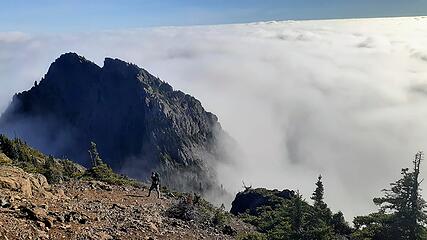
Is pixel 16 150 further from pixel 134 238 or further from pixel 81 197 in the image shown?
pixel 134 238

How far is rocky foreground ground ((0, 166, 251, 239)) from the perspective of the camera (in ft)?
64.9

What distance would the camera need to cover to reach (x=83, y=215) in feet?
76.3

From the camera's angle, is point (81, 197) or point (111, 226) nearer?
point (111, 226)

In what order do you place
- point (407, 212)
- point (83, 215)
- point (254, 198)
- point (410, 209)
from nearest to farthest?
point (83, 215) < point (407, 212) < point (410, 209) < point (254, 198)

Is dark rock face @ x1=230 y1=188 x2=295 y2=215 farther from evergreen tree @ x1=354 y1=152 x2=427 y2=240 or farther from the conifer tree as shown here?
the conifer tree

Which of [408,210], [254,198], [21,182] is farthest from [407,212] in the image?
[254,198]

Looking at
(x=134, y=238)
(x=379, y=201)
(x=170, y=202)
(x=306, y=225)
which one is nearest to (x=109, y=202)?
(x=170, y=202)

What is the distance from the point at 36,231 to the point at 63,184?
15.5 meters

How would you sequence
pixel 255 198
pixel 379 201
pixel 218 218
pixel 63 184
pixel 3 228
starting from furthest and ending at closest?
pixel 255 198, pixel 63 184, pixel 218 218, pixel 379 201, pixel 3 228

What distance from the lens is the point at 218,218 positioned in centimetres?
3105

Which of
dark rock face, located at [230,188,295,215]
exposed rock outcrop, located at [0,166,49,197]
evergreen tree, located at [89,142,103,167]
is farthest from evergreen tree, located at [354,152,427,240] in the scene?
dark rock face, located at [230,188,295,215]

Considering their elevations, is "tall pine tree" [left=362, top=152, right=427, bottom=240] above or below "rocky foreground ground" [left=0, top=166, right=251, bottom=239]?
above

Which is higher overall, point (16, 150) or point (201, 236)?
point (16, 150)

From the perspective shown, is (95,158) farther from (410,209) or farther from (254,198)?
(410,209)
